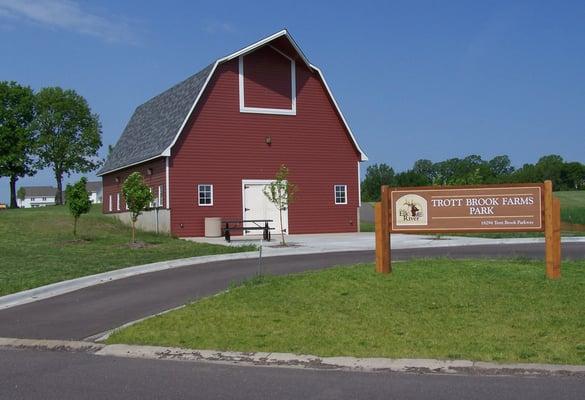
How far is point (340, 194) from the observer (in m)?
32.0

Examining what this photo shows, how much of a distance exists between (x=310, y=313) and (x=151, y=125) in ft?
85.1

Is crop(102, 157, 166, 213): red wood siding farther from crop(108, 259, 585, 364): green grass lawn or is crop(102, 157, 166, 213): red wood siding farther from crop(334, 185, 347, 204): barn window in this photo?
crop(108, 259, 585, 364): green grass lawn

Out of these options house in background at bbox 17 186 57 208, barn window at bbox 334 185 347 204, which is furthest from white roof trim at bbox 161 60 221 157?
house in background at bbox 17 186 57 208

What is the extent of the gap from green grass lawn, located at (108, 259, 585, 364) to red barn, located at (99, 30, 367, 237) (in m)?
17.1

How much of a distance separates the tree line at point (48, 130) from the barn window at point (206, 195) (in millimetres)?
47930

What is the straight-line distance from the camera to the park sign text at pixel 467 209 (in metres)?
12.3

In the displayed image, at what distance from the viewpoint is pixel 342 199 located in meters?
32.1

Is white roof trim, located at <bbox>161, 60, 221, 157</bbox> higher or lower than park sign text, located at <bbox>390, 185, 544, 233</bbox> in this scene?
higher

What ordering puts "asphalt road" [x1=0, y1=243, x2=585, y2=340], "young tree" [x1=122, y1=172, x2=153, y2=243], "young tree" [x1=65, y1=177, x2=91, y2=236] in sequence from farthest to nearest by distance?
"young tree" [x1=65, y1=177, x2=91, y2=236], "young tree" [x1=122, y1=172, x2=153, y2=243], "asphalt road" [x1=0, y1=243, x2=585, y2=340]

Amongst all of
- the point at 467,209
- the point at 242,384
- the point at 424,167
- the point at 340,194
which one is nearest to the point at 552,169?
the point at 424,167

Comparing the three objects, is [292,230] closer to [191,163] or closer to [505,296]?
[191,163]

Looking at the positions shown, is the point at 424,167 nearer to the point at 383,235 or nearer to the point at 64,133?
the point at 64,133

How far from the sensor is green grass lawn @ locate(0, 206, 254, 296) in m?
15.9

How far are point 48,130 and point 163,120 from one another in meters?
49.2
